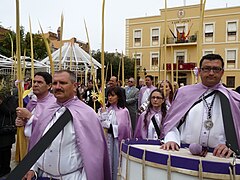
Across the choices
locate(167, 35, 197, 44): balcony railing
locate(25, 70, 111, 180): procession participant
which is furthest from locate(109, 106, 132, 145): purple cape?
locate(167, 35, 197, 44): balcony railing

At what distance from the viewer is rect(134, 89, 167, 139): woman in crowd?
3838mm

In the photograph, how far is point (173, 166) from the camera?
1.63m

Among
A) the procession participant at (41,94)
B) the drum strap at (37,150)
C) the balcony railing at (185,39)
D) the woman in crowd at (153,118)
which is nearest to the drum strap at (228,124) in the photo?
the drum strap at (37,150)

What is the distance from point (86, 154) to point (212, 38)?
29.1 m

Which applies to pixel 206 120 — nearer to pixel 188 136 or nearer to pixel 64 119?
pixel 188 136

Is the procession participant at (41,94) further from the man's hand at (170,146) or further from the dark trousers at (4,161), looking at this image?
the man's hand at (170,146)

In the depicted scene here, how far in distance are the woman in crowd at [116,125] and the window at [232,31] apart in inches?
1064

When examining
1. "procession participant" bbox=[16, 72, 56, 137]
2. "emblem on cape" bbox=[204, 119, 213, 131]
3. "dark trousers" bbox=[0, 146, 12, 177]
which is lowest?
"dark trousers" bbox=[0, 146, 12, 177]

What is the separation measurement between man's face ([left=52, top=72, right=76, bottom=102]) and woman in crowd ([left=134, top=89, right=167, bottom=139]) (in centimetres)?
166

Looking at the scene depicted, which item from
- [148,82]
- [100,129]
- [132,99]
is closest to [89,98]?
[132,99]

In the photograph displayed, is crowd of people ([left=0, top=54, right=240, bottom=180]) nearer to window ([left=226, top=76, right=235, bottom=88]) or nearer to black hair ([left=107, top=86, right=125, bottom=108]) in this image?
black hair ([left=107, top=86, right=125, bottom=108])

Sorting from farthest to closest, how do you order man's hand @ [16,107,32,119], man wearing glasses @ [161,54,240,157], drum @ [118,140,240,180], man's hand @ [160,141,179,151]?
man's hand @ [16,107,32,119] < man wearing glasses @ [161,54,240,157] < man's hand @ [160,141,179,151] < drum @ [118,140,240,180]

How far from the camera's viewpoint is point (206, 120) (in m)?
2.25

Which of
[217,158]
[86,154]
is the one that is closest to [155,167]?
Answer: [217,158]
